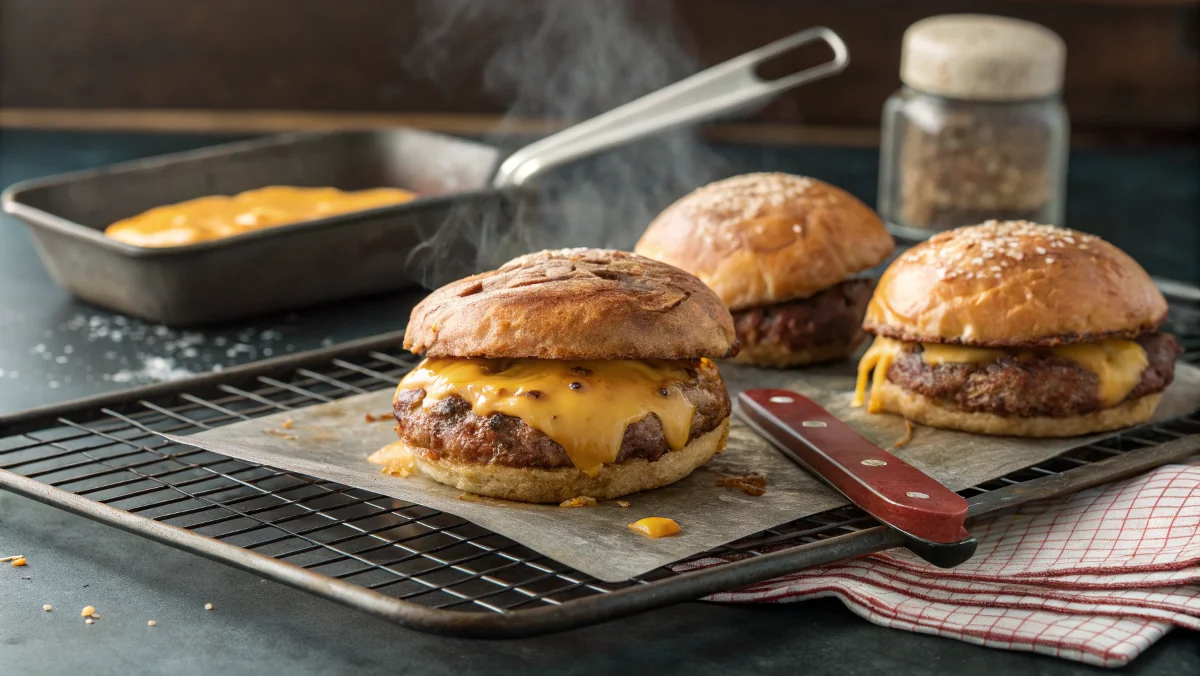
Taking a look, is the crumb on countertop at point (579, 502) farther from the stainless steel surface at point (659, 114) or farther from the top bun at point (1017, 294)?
the stainless steel surface at point (659, 114)

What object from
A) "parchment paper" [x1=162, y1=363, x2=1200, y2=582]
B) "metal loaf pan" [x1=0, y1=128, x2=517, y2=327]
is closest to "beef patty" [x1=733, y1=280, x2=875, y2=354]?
"parchment paper" [x1=162, y1=363, x2=1200, y2=582]

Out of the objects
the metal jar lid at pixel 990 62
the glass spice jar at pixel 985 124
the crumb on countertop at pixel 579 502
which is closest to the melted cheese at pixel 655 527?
the crumb on countertop at pixel 579 502

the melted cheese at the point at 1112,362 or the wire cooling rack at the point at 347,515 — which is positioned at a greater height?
the melted cheese at the point at 1112,362

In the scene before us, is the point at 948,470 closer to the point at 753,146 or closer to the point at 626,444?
the point at 626,444

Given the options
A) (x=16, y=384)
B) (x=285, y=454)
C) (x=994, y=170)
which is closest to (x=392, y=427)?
(x=285, y=454)

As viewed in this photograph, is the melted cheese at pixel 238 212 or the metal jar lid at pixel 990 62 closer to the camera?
the melted cheese at pixel 238 212

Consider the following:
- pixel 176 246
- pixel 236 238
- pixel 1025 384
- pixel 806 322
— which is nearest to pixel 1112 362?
pixel 1025 384

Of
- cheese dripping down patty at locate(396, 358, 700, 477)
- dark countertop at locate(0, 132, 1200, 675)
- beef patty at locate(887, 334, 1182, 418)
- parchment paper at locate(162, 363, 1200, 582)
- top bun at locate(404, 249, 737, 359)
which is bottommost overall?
dark countertop at locate(0, 132, 1200, 675)

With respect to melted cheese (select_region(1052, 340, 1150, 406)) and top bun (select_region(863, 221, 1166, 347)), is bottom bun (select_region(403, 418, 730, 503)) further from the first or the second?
melted cheese (select_region(1052, 340, 1150, 406))
